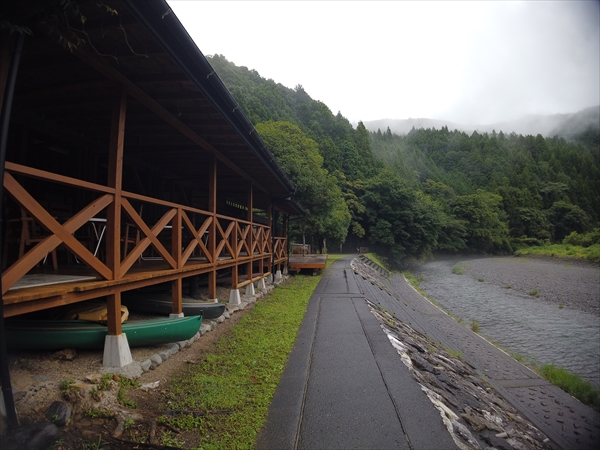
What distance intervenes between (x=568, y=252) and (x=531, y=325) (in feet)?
98.5

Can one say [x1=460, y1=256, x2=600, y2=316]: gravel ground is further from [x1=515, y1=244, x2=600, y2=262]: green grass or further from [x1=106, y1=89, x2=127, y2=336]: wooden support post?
[x1=106, y1=89, x2=127, y2=336]: wooden support post

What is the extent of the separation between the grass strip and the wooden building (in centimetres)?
84

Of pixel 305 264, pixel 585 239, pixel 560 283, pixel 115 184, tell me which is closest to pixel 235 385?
pixel 115 184

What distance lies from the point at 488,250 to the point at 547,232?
7.85 meters

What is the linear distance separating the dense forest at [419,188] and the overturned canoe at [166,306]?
11478 mm

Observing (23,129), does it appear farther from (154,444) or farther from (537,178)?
(537,178)

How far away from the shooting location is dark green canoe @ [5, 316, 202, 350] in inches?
132

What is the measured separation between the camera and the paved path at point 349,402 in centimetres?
288

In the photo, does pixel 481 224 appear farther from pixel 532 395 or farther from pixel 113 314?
pixel 113 314

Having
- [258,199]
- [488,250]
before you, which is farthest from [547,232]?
[258,199]

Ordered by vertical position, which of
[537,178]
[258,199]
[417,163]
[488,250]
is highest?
[417,163]

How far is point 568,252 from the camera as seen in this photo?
3634cm

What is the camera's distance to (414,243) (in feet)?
128

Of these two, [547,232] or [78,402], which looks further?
[547,232]
